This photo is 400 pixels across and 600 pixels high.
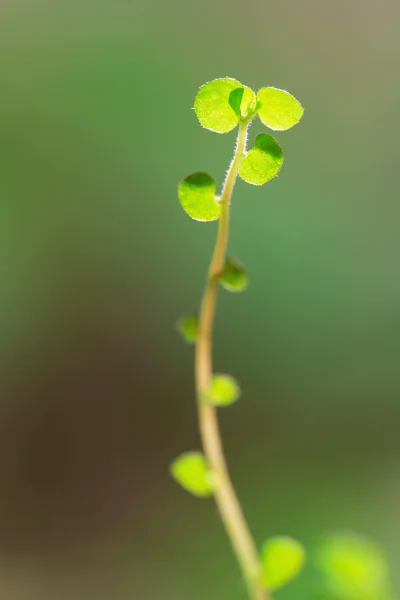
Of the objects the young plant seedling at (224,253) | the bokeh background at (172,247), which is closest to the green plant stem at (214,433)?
the young plant seedling at (224,253)

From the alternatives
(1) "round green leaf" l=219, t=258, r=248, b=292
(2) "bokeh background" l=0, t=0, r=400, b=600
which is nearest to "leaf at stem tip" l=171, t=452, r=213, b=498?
(1) "round green leaf" l=219, t=258, r=248, b=292

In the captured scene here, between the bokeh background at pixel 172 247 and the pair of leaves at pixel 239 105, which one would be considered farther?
the bokeh background at pixel 172 247

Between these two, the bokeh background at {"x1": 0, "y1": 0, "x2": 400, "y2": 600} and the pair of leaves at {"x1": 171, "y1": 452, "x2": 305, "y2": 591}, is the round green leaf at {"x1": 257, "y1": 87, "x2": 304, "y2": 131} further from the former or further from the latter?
the bokeh background at {"x1": 0, "y1": 0, "x2": 400, "y2": 600}

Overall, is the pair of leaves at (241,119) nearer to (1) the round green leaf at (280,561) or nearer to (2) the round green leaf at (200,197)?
(2) the round green leaf at (200,197)

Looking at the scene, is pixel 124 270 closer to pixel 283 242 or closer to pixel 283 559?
pixel 283 242

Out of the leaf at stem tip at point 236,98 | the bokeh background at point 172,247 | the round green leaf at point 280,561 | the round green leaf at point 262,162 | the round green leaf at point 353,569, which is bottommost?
the round green leaf at point 353,569

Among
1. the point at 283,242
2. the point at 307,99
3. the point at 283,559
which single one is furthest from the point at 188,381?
the point at 283,559

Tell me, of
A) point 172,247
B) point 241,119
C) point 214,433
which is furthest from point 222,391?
point 172,247
